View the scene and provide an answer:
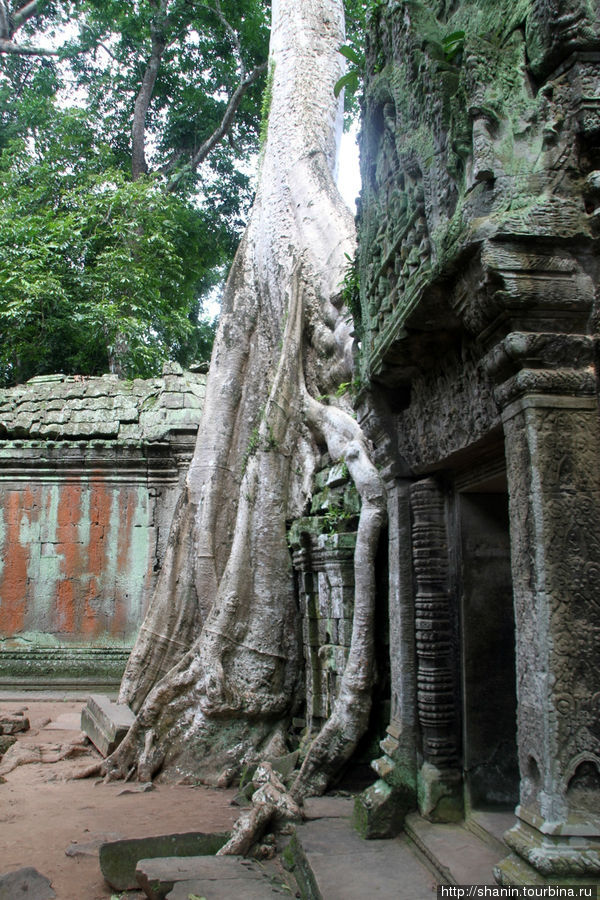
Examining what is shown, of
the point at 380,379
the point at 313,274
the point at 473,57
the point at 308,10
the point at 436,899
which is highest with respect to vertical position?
the point at 308,10

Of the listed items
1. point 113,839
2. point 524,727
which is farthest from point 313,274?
point 524,727

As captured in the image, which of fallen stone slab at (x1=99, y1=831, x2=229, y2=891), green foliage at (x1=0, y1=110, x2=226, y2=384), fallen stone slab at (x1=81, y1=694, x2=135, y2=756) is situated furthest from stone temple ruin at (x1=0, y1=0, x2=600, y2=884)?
green foliage at (x1=0, y1=110, x2=226, y2=384)

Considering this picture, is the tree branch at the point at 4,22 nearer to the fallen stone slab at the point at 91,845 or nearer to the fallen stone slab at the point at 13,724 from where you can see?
the fallen stone slab at the point at 13,724

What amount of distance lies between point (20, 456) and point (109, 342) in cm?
492

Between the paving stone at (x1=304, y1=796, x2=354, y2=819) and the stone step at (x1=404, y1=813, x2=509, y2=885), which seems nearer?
the stone step at (x1=404, y1=813, x2=509, y2=885)

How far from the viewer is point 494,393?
88.5 inches

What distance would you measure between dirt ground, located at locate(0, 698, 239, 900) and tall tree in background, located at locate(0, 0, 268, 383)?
8.68 metres

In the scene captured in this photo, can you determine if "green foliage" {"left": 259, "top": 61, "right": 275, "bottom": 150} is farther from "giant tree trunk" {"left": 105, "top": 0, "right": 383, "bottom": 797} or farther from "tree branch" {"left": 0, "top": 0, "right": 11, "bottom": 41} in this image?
"tree branch" {"left": 0, "top": 0, "right": 11, "bottom": 41}

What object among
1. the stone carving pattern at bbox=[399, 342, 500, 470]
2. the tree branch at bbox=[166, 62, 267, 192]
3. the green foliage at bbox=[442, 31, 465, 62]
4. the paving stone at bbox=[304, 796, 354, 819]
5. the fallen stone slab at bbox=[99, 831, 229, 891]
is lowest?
the fallen stone slab at bbox=[99, 831, 229, 891]

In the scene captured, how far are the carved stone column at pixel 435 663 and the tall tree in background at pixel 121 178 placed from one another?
992 cm

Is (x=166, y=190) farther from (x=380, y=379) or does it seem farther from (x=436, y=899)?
(x=436, y=899)

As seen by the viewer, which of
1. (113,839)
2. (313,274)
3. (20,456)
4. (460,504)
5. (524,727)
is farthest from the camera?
(20,456)

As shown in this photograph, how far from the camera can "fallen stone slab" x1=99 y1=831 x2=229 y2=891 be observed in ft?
10.2

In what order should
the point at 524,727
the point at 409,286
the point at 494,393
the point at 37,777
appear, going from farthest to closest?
the point at 37,777 → the point at 409,286 → the point at 494,393 → the point at 524,727
